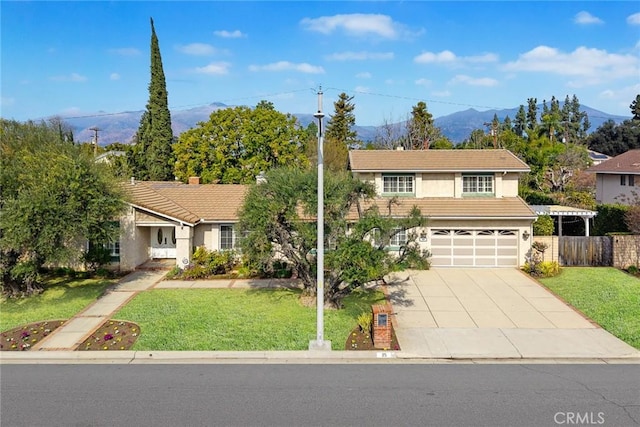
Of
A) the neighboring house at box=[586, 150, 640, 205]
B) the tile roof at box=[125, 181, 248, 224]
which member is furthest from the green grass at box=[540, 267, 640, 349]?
the neighboring house at box=[586, 150, 640, 205]

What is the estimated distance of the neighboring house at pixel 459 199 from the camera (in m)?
23.5

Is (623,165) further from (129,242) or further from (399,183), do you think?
(129,242)

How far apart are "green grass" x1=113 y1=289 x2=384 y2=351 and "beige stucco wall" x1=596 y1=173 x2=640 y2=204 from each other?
26360 millimetres

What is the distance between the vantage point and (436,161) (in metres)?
25.9

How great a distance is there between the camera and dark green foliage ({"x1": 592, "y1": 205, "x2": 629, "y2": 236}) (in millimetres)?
26828

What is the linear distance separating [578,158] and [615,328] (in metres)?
37.1

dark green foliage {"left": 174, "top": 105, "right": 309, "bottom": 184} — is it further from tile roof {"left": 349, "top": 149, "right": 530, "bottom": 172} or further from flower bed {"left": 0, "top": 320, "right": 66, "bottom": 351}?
flower bed {"left": 0, "top": 320, "right": 66, "bottom": 351}

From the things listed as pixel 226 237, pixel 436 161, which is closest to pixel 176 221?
pixel 226 237

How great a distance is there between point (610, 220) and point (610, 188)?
1284 centimetres

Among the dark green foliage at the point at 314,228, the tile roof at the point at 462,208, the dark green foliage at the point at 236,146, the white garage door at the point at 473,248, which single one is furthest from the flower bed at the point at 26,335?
the dark green foliage at the point at 236,146
